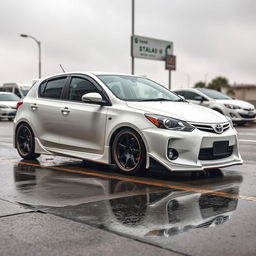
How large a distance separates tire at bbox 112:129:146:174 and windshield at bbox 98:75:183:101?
682mm

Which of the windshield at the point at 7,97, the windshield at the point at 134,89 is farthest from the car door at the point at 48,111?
the windshield at the point at 7,97

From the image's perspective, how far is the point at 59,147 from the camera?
347 inches

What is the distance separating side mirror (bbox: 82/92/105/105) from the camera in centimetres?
792

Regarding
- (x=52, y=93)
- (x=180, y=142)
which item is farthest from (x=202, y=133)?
(x=52, y=93)

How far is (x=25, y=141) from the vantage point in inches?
379

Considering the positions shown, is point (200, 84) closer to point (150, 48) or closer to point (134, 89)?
point (150, 48)

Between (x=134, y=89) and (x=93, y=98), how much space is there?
771 millimetres

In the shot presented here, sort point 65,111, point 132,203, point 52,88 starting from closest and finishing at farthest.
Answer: point 132,203
point 65,111
point 52,88

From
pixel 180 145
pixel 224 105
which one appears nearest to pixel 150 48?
pixel 224 105

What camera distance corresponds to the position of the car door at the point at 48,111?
8.85 meters

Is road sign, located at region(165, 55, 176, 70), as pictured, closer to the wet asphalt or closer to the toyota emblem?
the wet asphalt

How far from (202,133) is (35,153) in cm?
358

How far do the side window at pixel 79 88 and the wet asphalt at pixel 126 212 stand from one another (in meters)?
1.25

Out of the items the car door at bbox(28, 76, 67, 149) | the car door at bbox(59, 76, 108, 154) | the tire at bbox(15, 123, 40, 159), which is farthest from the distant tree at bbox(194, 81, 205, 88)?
the car door at bbox(59, 76, 108, 154)
